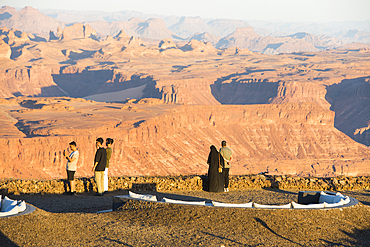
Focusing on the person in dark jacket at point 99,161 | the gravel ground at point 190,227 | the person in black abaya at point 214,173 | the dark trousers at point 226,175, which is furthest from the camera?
the dark trousers at point 226,175

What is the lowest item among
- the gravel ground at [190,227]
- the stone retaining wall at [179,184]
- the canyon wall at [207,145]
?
the canyon wall at [207,145]

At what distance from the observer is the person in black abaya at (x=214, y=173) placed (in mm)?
20031

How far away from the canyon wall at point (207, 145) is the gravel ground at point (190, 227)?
78661mm

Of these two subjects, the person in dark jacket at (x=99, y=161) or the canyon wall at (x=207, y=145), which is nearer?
the person in dark jacket at (x=99, y=161)

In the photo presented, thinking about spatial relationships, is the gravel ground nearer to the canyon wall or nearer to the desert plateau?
the desert plateau

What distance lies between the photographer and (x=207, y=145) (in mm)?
133625

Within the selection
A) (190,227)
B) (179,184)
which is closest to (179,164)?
(179,184)

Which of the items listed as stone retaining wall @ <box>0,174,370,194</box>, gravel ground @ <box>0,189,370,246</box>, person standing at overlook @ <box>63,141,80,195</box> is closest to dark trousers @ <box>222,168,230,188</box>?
stone retaining wall @ <box>0,174,370,194</box>

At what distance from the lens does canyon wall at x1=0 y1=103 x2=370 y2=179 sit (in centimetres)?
9381

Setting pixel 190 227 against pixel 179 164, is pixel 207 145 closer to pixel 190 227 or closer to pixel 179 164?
pixel 179 164

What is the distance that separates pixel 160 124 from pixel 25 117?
3721 centimetres

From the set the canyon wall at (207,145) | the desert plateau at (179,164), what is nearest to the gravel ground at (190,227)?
the desert plateau at (179,164)

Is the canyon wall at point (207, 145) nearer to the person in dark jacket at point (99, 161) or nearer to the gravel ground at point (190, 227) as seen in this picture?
the person in dark jacket at point (99, 161)

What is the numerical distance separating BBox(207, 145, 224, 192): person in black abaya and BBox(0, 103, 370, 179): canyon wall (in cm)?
7439
